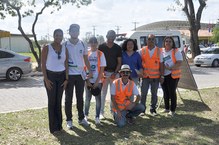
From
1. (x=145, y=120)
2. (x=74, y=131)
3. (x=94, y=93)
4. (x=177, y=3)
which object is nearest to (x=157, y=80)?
(x=145, y=120)

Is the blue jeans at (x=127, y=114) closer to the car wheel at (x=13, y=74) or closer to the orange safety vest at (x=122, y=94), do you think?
the orange safety vest at (x=122, y=94)

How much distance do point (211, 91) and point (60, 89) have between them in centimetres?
615

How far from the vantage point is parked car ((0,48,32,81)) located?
1456cm

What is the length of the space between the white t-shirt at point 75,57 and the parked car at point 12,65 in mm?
9503

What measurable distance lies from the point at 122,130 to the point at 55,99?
1350 mm

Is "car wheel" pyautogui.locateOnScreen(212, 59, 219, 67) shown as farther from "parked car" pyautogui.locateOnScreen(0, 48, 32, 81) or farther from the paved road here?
the paved road

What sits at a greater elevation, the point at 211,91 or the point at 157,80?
the point at 157,80

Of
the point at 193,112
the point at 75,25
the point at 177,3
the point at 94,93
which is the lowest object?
the point at 193,112

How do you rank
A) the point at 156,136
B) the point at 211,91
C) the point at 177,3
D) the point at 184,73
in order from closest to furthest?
Answer: the point at 156,136
the point at 184,73
the point at 211,91
the point at 177,3

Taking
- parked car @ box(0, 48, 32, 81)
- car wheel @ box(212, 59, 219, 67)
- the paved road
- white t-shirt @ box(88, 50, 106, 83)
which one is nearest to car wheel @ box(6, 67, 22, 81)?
parked car @ box(0, 48, 32, 81)

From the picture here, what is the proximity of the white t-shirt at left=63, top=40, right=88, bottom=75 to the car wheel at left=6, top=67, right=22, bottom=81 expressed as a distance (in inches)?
380

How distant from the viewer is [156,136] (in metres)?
5.68

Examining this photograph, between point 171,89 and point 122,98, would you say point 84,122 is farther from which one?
point 171,89

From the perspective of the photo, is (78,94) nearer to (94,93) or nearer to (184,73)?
(94,93)
